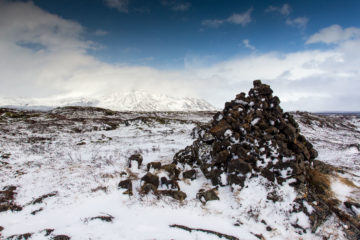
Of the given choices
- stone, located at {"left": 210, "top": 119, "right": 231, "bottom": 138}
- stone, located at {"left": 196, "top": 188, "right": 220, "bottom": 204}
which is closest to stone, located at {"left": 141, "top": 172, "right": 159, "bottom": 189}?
stone, located at {"left": 196, "top": 188, "right": 220, "bottom": 204}

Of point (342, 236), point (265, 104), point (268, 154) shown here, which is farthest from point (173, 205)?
point (265, 104)

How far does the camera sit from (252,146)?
38.8 feet

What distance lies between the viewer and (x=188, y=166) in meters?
13.5

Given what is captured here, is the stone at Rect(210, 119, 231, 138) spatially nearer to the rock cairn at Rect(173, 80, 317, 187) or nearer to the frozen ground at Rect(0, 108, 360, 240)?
the rock cairn at Rect(173, 80, 317, 187)

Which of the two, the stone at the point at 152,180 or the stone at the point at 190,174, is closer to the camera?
the stone at the point at 152,180

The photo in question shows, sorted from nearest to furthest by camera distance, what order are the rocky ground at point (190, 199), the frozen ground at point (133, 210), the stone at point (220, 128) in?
1. the frozen ground at point (133, 210)
2. the rocky ground at point (190, 199)
3. the stone at point (220, 128)

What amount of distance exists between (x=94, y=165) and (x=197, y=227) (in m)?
10.00

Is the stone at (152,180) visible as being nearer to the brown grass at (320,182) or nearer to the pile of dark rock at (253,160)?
the pile of dark rock at (253,160)

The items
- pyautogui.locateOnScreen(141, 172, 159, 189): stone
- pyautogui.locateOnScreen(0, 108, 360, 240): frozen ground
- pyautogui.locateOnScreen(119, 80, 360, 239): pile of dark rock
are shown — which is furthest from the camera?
pyautogui.locateOnScreen(141, 172, 159, 189): stone

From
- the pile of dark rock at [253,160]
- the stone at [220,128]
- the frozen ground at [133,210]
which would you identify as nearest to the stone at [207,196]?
the pile of dark rock at [253,160]

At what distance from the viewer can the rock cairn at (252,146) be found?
10.9m

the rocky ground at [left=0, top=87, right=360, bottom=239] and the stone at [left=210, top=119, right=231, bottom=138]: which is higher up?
the stone at [left=210, top=119, right=231, bottom=138]

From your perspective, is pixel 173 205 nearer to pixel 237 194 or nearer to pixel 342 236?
pixel 237 194

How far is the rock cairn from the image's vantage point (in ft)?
35.6
